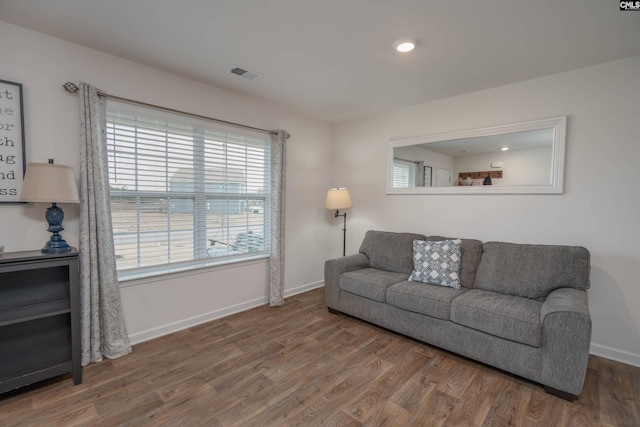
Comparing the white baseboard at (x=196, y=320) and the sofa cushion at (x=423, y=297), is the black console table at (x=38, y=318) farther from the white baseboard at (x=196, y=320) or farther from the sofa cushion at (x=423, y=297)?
the sofa cushion at (x=423, y=297)

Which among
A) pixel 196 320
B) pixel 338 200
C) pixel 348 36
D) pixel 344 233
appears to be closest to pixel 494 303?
pixel 338 200

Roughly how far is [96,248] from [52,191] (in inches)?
21.9

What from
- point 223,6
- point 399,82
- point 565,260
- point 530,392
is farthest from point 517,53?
point 530,392

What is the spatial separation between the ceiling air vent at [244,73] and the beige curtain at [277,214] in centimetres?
81

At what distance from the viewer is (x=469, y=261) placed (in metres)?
2.86

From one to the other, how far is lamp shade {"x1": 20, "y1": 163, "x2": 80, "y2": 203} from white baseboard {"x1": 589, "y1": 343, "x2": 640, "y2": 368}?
4.31 m

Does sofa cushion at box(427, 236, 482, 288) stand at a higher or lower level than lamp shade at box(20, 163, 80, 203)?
lower

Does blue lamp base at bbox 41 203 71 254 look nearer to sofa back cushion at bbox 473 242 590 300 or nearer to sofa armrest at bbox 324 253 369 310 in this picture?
sofa armrest at bbox 324 253 369 310

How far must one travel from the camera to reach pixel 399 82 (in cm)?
292

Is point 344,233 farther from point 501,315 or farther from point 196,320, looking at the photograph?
point 501,315

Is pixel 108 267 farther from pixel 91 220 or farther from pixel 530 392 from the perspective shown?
pixel 530 392

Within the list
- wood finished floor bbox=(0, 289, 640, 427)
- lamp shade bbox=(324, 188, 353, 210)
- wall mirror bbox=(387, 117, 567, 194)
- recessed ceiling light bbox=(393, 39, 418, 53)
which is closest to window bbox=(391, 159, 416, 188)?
wall mirror bbox=(387, 117, 567, 194)

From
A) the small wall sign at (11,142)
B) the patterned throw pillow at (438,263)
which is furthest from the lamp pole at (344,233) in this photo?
the small wall sign at (11,142)

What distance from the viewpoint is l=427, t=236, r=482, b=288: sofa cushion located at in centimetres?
281
